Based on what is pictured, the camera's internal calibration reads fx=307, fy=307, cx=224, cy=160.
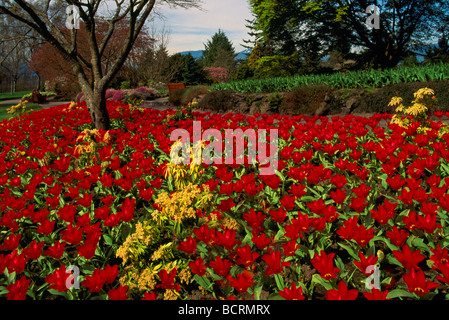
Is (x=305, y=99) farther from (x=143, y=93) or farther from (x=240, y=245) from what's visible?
(x=143, y=93)

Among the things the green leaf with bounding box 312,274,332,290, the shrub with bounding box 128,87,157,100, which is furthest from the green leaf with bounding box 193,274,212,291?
the shrub with bounding box 128,87,157,100

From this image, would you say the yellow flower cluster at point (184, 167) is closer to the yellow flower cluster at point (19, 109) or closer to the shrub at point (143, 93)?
the yellow flower cluster at point (19, 109)

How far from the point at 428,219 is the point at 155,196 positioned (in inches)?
105

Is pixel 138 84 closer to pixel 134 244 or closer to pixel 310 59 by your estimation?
pixel 310 59

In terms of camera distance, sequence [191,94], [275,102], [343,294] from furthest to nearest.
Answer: [191,94] < [275,102] < [343,294]

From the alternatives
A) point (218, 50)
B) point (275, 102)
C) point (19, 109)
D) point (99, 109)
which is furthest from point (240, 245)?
point (218, 50)

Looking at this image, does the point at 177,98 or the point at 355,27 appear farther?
the point at 355,27

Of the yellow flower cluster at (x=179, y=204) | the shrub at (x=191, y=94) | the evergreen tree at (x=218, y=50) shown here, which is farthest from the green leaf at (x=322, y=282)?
the evergreen tree at (x=218, y=50)

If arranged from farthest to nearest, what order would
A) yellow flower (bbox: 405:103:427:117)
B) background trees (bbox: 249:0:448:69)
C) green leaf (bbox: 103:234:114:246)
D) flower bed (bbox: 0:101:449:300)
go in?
1. background trees (bbox: 249:0:448:69)
2. yellow flower (bbox: 405:103:427:117)
3. green leaf (bbox: 103:234:114:246)
4. flower bed (bbox: 0:101:449:300)

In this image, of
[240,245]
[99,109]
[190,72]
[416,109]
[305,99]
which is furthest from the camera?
[190,72]

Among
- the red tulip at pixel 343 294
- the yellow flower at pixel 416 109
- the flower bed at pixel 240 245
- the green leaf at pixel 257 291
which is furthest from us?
the yellow flower at pixel 416 109

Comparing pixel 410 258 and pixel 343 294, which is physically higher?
pixel 410 258

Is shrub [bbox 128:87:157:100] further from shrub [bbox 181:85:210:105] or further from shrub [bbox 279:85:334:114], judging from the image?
shrub [bbox 279:85:334:114]
